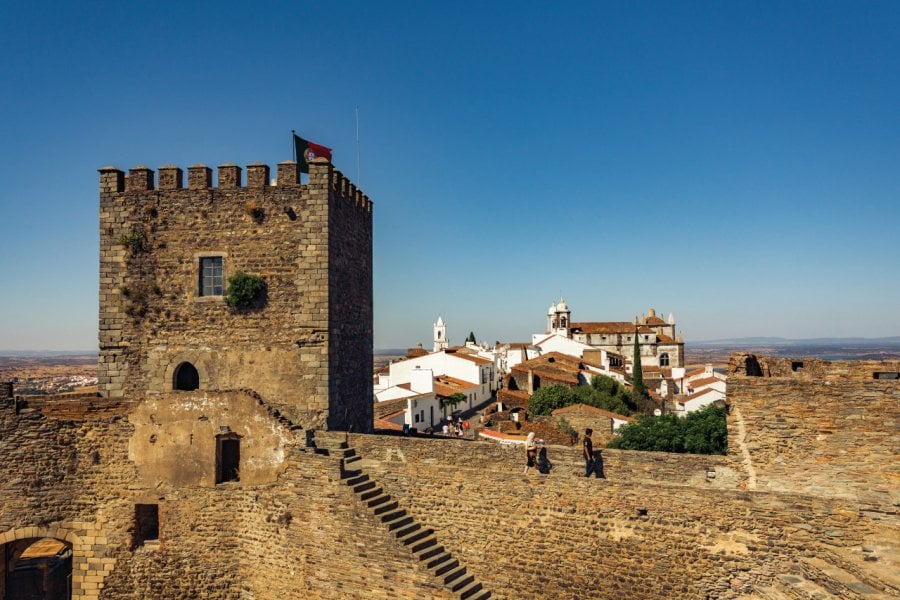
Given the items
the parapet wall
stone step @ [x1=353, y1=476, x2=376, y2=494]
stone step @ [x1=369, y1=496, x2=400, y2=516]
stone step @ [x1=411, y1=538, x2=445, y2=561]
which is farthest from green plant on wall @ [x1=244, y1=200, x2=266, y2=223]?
the parapet wall

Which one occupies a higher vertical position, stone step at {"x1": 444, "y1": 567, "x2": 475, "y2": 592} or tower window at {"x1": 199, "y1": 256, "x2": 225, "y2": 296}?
tower window at {"x1": 199, "y1": 256, "x2": 225, "y2": 296}

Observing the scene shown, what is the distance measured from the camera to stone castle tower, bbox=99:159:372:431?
14.5 m

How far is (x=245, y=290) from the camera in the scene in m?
14.6

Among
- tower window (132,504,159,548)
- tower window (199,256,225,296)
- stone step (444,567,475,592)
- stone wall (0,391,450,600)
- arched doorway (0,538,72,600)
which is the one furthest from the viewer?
arched doorway (0,538,72,600)

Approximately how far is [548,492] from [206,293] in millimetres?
9318

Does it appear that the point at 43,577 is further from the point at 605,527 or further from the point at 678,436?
the point at 678,436

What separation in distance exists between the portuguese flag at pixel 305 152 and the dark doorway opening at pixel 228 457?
6.44m

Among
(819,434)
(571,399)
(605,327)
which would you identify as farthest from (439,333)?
(819,434)

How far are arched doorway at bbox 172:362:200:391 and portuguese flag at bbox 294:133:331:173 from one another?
5.53 meters

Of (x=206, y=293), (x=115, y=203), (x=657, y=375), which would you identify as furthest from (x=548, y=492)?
(x=657, y=375)

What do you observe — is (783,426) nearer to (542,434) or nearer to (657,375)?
(542,434)

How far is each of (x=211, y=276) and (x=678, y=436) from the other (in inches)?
813

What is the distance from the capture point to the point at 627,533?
1128 cm

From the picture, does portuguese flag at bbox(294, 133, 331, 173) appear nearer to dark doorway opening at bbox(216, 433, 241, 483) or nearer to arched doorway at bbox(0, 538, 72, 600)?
dark doorway opening at bbox(216, 433, 241, 483)
